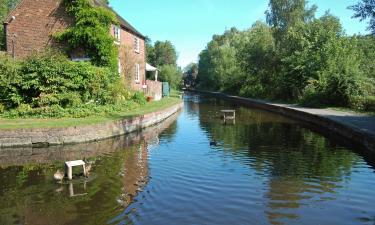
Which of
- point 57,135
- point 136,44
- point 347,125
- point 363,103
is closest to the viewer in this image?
point 57,135

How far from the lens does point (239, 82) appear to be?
71.8 metres

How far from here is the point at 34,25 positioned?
1198 inches

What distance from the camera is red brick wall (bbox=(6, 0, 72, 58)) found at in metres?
29.9

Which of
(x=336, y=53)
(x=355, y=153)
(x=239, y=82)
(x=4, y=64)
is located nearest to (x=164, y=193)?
(x=355, y=153)

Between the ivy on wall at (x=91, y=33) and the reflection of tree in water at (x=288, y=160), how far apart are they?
30.1 ft

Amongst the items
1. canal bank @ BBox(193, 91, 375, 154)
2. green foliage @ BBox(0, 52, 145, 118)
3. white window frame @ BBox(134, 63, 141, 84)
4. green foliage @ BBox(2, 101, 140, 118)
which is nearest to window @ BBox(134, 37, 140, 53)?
white window frame @ BBox(134, 63, 141, 84)

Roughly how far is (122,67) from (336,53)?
829 inches

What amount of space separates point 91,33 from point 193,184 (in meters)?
19.3

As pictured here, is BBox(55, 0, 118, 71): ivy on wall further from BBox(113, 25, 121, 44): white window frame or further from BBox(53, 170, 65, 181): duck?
BBox(53, 170, 65, 181): duck

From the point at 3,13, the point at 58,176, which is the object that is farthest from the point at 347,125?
the point at 3,13

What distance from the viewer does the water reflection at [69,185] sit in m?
9.24

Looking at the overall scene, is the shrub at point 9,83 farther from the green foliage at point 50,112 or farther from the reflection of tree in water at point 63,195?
the reflection of tree in water at point 63,195

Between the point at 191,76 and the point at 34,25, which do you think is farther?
the point at 191,76

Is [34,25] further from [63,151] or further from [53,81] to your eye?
[63,151]
